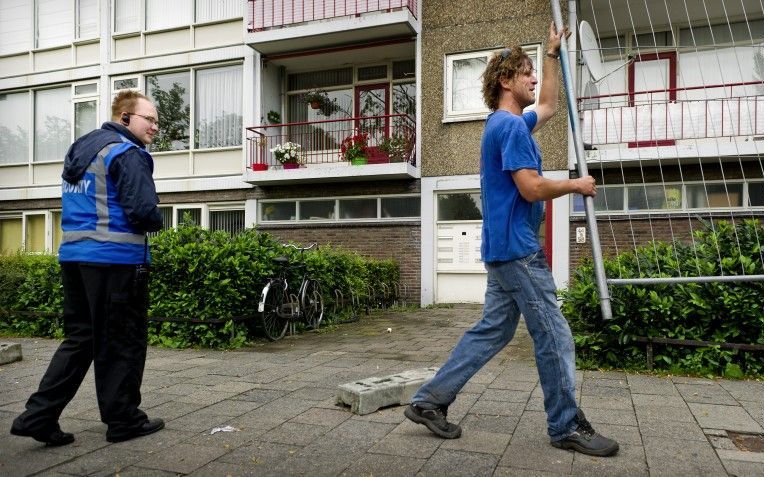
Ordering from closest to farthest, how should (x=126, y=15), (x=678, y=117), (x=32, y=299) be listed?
(x=32, y=299) < (x=678, y=117) < (x=126, y=15)

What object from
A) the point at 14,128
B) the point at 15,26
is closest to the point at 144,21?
the point at 15,26

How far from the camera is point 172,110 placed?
15.8m

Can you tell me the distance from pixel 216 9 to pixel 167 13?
157cm

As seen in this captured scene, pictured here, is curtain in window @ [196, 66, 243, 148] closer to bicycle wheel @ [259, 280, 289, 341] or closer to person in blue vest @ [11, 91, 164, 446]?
bicycle wheel @ [259, 280, 289, 341]

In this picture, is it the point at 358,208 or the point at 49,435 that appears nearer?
the point at 49,435

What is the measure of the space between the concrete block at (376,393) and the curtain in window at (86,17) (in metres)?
16.6

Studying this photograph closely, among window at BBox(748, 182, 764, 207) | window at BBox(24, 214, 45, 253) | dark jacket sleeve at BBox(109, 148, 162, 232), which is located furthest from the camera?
window at BBox(24, 214, 45, 253)

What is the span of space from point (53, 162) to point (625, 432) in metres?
17.7

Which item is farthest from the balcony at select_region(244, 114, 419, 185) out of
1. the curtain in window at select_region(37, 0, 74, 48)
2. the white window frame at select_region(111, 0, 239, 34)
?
the curtain in window at select_region(37, 0, 74, 48)

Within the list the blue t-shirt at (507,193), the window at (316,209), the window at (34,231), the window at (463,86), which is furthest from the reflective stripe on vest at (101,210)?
the window at (34,231)

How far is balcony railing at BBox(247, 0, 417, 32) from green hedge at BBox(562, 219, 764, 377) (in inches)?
380

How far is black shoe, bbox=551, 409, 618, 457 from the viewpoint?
2828 millimetres

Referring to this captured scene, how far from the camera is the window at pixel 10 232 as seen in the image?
1742 cm

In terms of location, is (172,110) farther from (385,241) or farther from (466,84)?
(466,84)
